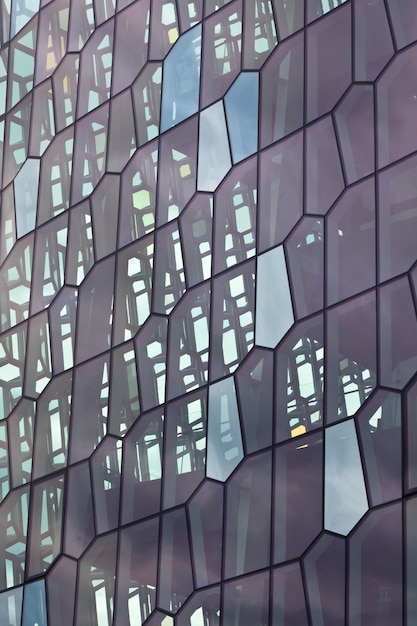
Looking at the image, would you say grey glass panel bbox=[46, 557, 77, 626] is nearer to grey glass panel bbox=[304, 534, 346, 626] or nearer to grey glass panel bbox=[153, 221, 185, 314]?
grey glass panel bbox=[153, 221, 185, 314]

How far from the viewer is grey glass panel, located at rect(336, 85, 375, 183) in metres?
15.6

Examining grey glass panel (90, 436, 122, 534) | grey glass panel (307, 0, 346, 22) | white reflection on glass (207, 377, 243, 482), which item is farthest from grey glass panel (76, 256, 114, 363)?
grey glass panel (307, 0, 346, 22)

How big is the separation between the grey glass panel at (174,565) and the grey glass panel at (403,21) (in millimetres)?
6680

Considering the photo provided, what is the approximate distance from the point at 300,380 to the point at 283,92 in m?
4.27

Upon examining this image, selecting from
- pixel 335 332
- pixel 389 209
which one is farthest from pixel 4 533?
pixel 389 209

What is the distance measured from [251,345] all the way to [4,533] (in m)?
6.05

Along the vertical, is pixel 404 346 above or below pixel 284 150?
below

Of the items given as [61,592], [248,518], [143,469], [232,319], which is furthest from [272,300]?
[61,592]

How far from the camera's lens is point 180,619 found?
16094 millimetres

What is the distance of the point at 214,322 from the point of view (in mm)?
17078

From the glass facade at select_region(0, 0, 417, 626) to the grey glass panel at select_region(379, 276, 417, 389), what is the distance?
0.03m

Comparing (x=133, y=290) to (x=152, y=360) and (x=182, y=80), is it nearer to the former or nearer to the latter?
(x=152, y=360)

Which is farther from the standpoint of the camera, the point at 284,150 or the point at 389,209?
the point at 284,150

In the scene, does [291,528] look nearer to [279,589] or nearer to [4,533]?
[279,589]
